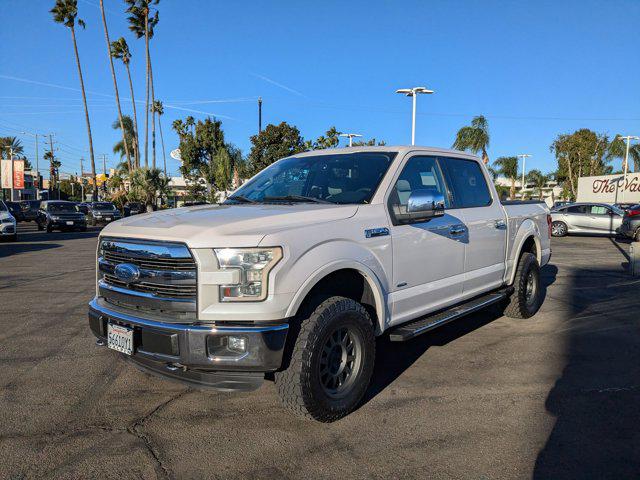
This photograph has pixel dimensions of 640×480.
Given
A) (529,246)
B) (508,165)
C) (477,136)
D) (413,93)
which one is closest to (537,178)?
(508,165)

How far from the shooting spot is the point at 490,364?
15.8 feet

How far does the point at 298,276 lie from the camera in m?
3.17

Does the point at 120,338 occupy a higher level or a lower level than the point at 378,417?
higher

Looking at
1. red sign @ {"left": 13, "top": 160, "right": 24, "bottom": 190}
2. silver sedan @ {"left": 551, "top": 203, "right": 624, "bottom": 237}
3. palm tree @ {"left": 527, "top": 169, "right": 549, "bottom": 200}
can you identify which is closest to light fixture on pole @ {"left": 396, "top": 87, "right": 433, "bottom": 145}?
silver sedan @ {"left": 551, "top": 203, "right": 624, "bottom": 237}

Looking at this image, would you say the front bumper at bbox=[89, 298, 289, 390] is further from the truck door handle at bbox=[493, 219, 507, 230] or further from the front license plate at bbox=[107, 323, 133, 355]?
the truck door handle at bbox=[493, 219, 507, 230]

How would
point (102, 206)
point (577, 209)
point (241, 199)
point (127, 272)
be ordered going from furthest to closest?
point (102, 206) → point (577, 209) → point (241, 199) → point (127, 272)

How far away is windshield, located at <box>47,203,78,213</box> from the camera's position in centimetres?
2448

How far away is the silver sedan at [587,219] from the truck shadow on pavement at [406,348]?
564 inches

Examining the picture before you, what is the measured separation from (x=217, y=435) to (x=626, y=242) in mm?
19097

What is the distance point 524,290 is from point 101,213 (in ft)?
98.8

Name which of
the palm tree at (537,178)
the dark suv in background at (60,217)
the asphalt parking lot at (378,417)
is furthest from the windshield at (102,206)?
the palm tree at (537,178)

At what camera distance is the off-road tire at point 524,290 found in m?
6.16

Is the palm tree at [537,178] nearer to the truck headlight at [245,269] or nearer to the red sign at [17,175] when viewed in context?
the red sign at [17,175]

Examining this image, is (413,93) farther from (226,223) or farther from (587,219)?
(226,223)
